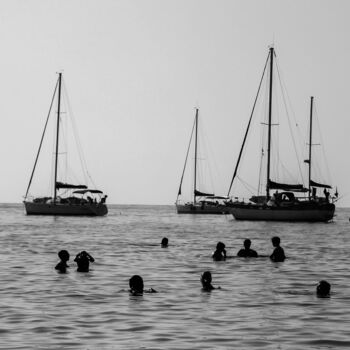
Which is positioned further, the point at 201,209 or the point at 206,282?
the point at 201,209

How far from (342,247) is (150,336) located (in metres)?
38.6

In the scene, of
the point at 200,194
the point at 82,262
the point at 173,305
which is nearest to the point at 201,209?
the point at 200,194

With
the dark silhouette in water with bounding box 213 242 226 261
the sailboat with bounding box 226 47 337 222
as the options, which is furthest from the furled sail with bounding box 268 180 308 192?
the dark silhouette in water with bounding box 213 242 226 261

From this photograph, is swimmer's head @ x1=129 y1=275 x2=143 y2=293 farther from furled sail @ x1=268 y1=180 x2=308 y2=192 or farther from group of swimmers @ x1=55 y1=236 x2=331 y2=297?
furled sail @ x1=268 y1=180 x2=308 y2=192

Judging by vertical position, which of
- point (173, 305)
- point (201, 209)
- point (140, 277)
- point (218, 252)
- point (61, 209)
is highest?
point (201, 209)

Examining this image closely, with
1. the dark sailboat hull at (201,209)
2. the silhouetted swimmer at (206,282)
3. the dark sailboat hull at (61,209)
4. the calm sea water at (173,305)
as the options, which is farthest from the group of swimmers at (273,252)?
the dark sailboat hull at (201,209)

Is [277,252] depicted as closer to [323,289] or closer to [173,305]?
[323,289]

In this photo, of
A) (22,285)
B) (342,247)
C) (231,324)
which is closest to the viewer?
(231,324)

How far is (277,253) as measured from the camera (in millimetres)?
40688

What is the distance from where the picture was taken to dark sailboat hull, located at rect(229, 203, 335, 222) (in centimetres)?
9338

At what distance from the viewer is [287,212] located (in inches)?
3684

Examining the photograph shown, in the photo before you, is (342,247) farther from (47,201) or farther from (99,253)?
(47,201)

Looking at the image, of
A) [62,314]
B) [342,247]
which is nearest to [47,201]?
[342,247]

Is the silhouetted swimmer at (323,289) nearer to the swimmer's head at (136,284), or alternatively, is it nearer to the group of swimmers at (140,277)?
the group of swimmers at (140,277)
